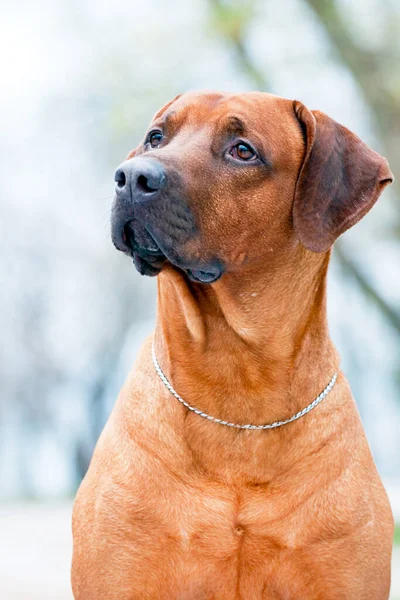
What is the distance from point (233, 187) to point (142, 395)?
825 mm

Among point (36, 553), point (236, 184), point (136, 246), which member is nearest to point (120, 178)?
point (136, 246)

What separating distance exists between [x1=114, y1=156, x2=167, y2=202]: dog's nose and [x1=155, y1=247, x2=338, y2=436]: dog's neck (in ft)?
1.38

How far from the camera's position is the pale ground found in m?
5.41

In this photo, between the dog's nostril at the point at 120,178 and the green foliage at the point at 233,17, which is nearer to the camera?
the dog's nostril at the point at 120,178

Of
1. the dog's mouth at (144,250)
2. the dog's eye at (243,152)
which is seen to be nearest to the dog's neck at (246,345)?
the dog's mouth at (144,250)

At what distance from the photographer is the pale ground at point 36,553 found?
17.7ft

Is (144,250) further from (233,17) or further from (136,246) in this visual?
(233,17)

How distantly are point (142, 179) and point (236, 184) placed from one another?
1.19 ft

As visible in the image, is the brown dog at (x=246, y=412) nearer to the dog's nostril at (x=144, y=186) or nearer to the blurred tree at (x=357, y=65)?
the dog's nostril at (x=144, y=186)

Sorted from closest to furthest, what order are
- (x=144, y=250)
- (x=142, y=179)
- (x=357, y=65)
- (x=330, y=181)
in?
(x=142, y=179) < (x=144, y=250) < (x=330, y=181) < (x=357, y=65)

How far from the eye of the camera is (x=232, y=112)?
3.37 m

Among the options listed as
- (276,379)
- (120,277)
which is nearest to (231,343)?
(276,379)

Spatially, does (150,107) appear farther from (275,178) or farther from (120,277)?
(275,178)

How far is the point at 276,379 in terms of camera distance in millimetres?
3453
